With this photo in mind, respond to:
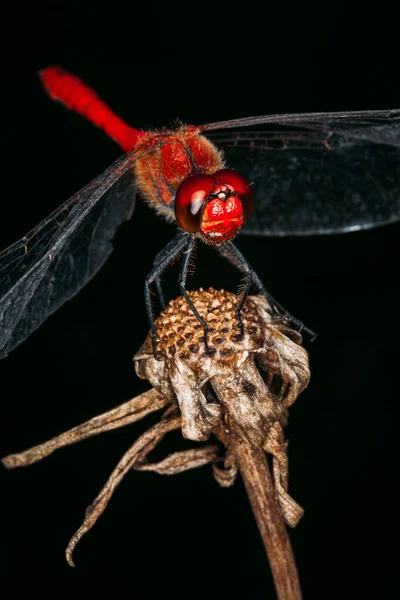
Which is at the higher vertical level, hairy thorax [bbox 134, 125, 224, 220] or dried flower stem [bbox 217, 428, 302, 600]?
hairy thorax [bbox 134, 125, 224, 220]

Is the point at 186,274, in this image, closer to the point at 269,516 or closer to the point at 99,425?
the point at 99,425

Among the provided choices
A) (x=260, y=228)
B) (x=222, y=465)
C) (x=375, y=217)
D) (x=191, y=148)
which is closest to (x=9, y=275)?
(x=191, y=148)

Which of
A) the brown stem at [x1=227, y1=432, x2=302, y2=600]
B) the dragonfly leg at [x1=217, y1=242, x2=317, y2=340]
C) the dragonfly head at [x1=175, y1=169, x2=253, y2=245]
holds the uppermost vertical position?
the dragonfly head at [x1=175, y1=169, x2=253, y2=245]

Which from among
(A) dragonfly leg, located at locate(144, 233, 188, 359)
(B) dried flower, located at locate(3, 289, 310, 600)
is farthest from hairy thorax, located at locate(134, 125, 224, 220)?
(B) dried flower, located at locate(3, 289, 310, 600)

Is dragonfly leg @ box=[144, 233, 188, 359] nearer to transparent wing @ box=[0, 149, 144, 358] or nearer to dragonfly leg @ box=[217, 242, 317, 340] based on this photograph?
dragonfly leg @ box=[217, 242, 317, 340]

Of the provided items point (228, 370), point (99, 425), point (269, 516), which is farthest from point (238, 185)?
point (269, 516)

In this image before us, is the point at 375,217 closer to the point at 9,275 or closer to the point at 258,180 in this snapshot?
the point at 258,180

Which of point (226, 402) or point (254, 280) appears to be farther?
point (254, 280)
